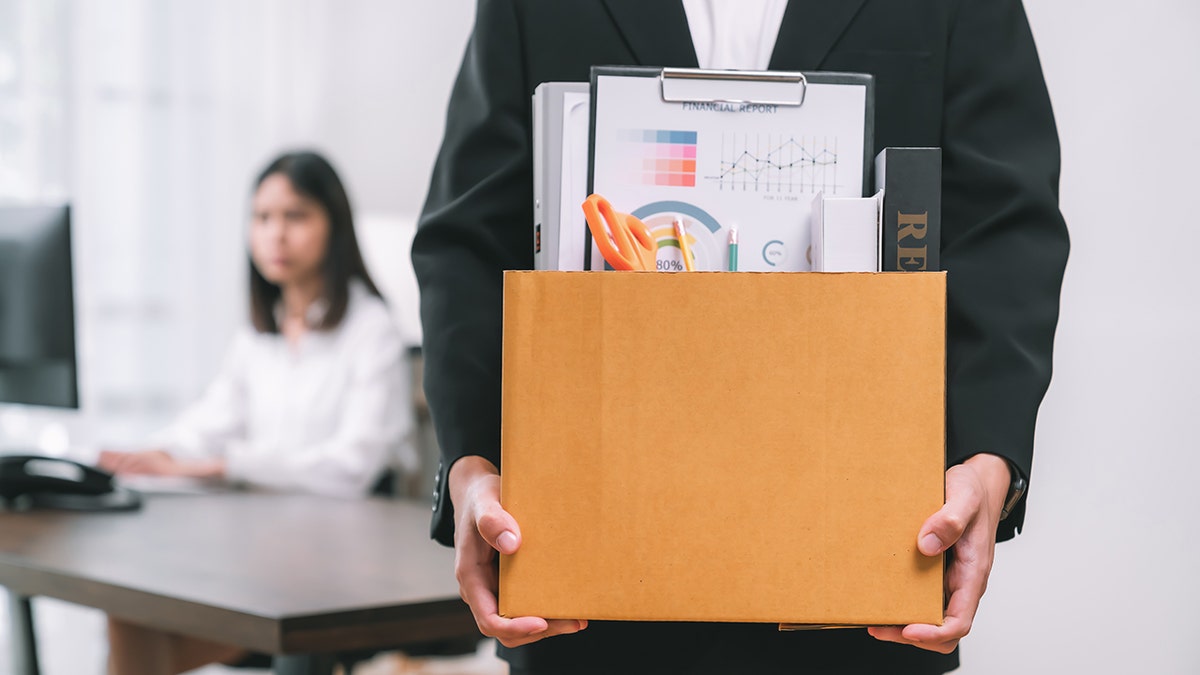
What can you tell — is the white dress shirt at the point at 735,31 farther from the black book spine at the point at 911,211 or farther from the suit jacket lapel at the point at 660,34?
the black book spine at the point at 911,211

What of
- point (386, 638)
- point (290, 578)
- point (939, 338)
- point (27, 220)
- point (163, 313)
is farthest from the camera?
point (163, 313)

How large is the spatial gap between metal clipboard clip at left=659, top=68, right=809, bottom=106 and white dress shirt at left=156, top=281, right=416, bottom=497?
5.74ft

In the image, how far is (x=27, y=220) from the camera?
73.5 inches

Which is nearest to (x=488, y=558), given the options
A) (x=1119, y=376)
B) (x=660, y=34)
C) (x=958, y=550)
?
(x=958, y=550)

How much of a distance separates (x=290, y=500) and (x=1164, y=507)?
138 centimetres

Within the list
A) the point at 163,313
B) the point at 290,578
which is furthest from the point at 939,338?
the point at 163,313

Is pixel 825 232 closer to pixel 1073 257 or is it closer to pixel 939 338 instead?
pixel 939 338

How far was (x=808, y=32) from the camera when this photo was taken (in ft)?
2.39

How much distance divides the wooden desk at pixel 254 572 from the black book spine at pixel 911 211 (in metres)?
0.79

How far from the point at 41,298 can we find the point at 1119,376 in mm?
1653

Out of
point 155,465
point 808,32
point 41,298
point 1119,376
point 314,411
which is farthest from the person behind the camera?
point 314,411

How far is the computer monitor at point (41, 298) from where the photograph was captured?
6.06 feet

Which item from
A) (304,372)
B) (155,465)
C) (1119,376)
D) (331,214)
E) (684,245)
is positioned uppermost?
(331,214)

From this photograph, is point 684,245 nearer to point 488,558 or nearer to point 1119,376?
point 488,558
